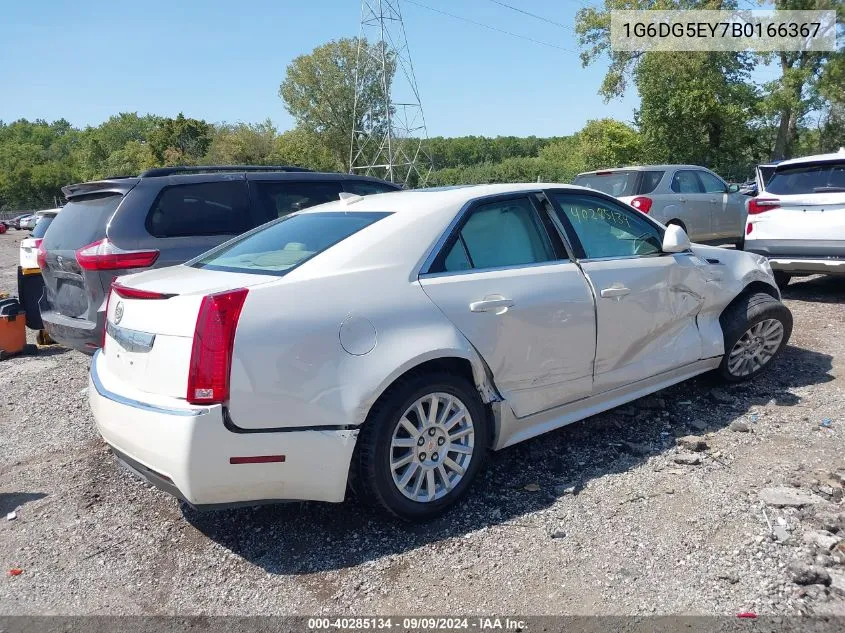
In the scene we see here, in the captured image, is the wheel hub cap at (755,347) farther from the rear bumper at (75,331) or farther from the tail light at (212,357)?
the rear bumper at (75,331)

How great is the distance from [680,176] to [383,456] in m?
9.86

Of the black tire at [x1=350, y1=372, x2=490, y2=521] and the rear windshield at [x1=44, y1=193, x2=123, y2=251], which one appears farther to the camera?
the rear windshield at [x1=44, y1=193, x2=123, y2=251]

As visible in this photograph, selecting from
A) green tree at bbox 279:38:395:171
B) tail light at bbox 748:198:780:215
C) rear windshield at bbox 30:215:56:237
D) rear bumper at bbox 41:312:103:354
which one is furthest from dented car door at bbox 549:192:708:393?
green tree at bbox 279:38:395:171

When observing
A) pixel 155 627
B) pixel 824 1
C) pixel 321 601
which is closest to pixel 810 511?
pixel 321 601

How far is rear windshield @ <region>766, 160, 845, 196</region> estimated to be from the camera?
781 centimetres

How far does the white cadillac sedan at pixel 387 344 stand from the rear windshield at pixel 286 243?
0.02 metres

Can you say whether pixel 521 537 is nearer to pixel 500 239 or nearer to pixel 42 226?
pixel 500 239

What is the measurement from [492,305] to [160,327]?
1613 millimetres

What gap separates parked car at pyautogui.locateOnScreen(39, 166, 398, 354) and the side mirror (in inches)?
134

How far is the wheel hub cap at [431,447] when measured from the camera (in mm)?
3184

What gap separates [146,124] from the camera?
10750 cm

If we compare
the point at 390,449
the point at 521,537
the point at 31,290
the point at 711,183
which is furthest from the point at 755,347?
the point at 711,183

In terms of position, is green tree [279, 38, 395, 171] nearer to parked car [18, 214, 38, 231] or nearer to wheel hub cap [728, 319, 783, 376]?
parked car [18, 214, 38, 231]

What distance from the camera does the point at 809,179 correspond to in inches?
318
